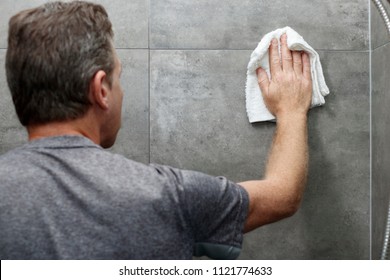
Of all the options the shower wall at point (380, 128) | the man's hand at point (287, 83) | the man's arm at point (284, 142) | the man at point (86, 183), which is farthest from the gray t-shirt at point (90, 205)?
the shower wall at point (380, 128)

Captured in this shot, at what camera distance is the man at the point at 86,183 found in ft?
2.50

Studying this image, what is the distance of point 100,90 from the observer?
0.87 metres

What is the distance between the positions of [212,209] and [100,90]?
29cm

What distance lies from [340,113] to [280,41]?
26cm

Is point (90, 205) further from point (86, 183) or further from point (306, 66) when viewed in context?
point (306, 66)

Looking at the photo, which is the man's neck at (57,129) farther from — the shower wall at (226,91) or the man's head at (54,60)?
the shower wall at (226,91)

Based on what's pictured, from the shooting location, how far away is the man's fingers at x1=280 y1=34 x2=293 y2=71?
125 cm

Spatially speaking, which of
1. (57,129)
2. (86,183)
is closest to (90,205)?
(86,183)

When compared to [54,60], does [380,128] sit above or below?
below

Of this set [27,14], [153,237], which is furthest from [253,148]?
[27,14]

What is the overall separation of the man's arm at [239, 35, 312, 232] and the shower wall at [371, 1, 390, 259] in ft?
0.63

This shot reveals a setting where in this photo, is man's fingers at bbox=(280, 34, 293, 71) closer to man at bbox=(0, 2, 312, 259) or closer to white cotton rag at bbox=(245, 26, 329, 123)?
white cotton rag at bbox=(245, 26, 329, 123)

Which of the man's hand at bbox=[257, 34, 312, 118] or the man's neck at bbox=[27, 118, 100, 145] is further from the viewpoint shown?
the man's hand at bbox=[257, 34, 312, 118]

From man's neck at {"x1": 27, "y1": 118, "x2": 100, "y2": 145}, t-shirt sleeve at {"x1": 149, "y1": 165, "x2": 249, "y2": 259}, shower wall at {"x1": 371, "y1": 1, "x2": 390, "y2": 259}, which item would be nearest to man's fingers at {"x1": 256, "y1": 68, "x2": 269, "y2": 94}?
shower wall at {"x1": 371, "y1": 1, "x2": 390, "y2": 259}
